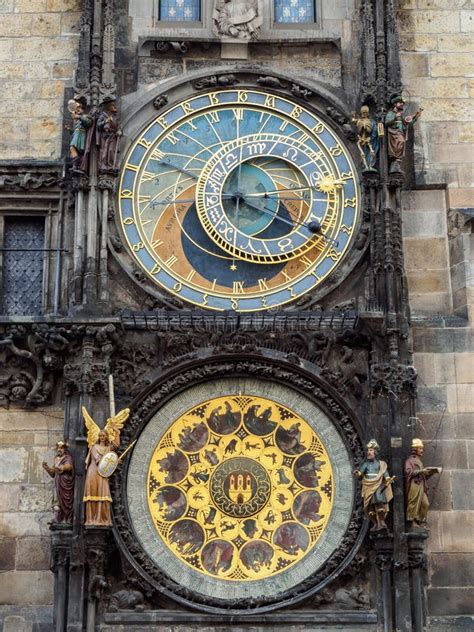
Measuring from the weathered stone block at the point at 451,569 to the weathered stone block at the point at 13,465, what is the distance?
3890mm

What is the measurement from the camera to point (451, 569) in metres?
13.8

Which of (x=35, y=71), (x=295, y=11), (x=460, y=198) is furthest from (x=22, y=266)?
(x=460, y=198)

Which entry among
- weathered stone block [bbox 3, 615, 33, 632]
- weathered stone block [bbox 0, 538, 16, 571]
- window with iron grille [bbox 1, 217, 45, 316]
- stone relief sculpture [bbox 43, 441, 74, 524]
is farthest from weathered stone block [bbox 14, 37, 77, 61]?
weathered stone block [bbox 3, 615, 33, 632]

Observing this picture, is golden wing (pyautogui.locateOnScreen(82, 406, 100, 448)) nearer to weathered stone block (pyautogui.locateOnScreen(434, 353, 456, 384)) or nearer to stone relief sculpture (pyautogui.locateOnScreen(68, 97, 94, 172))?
stone relief sculpture (pyautogui.locateOnScreen(68, 97, 94, 172))

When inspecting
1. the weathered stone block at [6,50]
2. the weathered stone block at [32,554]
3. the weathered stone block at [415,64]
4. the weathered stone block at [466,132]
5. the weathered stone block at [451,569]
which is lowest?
the weathered stone block at [451,569]

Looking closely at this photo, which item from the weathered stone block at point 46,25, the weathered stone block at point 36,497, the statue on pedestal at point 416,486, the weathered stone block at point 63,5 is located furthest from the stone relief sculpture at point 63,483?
the weathered stone block at point 63,5

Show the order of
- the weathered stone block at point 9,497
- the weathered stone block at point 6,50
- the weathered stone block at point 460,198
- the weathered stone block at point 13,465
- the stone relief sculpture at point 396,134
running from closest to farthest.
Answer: the weathered stone block at point 9,497
the weathered stone block at point 13,465
the stone relief sculpture at point 396,134
the weathered stone block at point 460,198
the weathered stone block at point 6,50

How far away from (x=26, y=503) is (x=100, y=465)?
1026mm

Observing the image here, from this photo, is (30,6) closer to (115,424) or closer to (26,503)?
(115,424)

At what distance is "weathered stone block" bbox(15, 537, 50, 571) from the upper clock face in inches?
107

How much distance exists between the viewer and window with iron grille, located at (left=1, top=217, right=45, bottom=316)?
14891 millimetres

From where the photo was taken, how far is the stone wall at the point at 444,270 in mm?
13906

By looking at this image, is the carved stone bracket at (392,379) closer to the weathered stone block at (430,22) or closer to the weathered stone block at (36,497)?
the weathered stone block at (36,497)

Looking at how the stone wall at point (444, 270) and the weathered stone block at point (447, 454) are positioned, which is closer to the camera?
the stone wall at point (444, 270)
